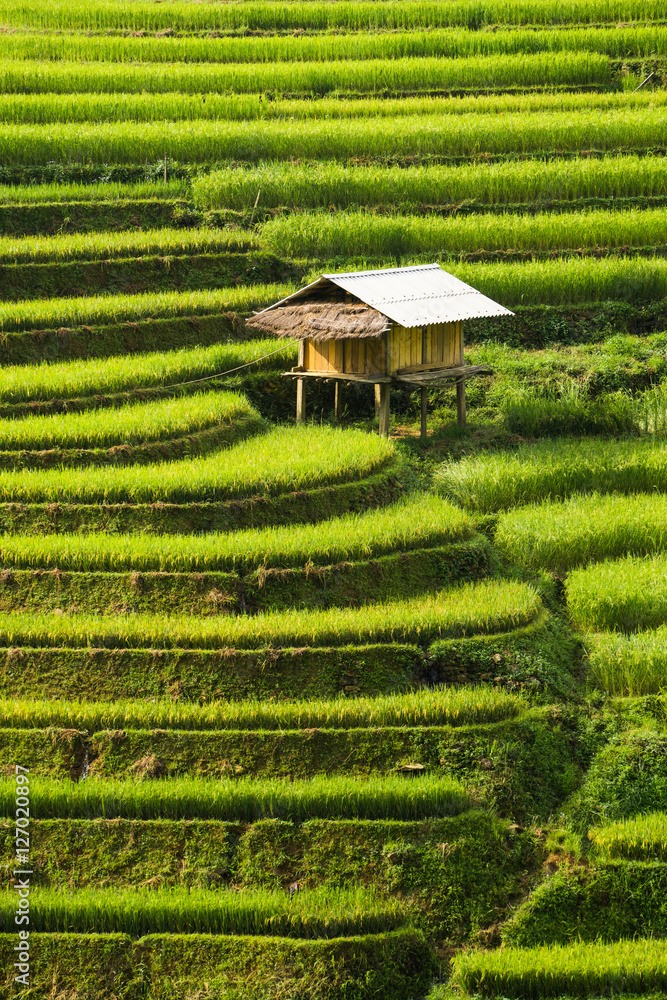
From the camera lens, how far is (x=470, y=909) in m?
7.58

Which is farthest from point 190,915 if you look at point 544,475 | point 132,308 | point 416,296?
point 132,308

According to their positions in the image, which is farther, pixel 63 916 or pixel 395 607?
pixel 395 607

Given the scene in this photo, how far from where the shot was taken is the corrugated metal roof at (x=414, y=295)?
40.9 ft

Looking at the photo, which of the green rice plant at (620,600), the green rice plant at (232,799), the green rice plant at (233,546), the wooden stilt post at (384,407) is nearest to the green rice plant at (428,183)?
the wooden stilt post at (384,407)

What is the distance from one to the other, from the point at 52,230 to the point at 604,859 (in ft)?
40.7

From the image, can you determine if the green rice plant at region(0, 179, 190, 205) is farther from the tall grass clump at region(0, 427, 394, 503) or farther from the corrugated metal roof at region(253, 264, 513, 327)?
the tall grass clump at region(0, 427, 394, 503)

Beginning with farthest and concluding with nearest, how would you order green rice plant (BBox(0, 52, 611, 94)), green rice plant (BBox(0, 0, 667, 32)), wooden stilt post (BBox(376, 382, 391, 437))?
Answer: green rice plant (BBox(0, 0, 667, 32)), green rice plant (BBox(0, 52, 611, 94)), wooden stilt post (BBox(376, 382, 391, 437))

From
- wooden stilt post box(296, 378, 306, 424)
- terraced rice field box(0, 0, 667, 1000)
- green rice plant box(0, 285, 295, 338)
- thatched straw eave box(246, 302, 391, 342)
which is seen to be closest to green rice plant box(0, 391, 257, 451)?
terraced rice field box(0, 0, 667, 1000)

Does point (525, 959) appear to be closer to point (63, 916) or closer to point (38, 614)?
point (63, 916)

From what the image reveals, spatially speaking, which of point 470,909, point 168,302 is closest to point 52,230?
point 168,302

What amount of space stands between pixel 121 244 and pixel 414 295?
16.3ft

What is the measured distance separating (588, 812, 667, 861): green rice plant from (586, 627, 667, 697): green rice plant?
154cm

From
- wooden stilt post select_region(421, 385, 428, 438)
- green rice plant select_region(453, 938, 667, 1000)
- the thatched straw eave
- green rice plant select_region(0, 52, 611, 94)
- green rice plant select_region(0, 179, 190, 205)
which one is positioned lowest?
green rice plant select_region(453, 938, 667, 1000)

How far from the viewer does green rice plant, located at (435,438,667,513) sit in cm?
1208
